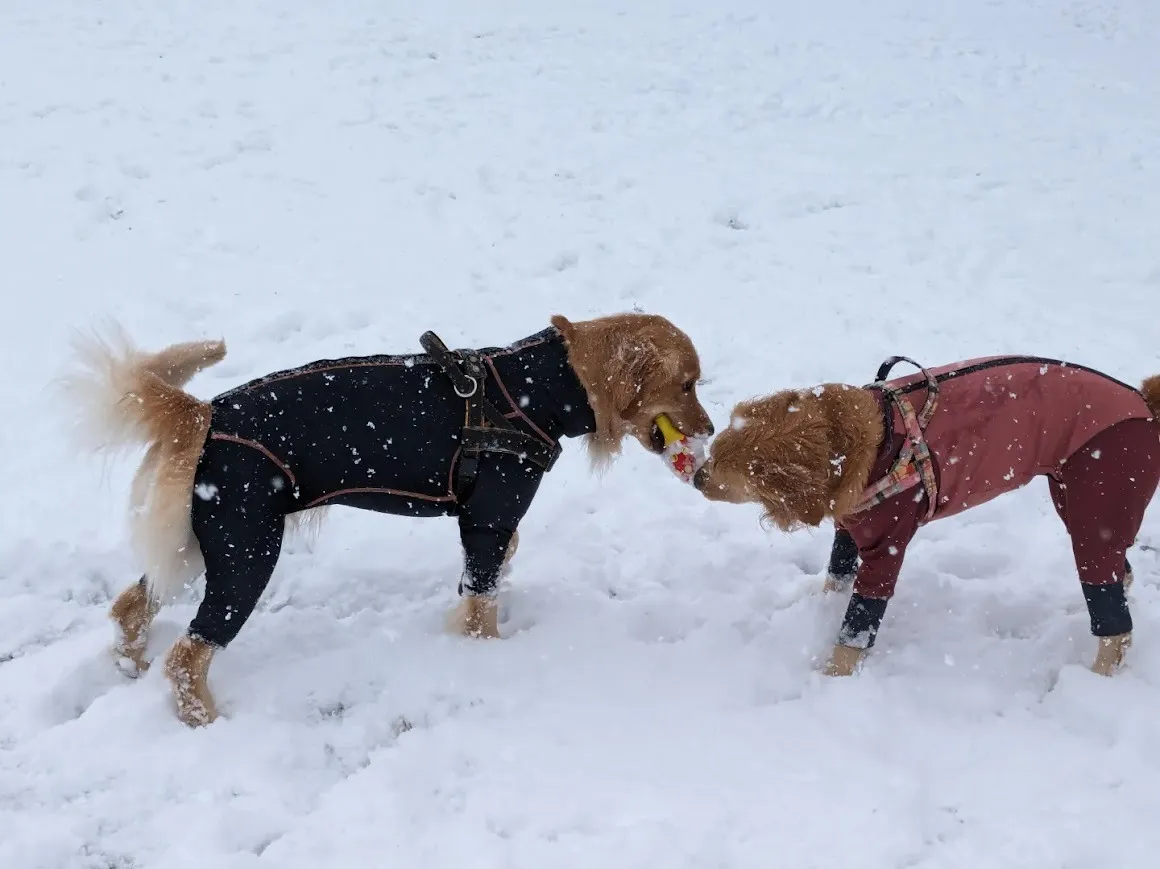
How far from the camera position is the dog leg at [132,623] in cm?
350

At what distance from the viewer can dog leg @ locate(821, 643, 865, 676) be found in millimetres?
3455

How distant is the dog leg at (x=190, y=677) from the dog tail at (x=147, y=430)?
0.96ft

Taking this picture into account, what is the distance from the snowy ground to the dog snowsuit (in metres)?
0.52

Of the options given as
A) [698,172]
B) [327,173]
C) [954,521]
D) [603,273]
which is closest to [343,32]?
[327,173]

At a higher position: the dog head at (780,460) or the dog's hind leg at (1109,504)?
the dog head at (780,460)

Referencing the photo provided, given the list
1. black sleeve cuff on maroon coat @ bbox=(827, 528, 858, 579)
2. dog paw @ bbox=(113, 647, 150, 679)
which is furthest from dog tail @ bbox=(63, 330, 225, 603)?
black sleeve cuff on maroon coat @ bbox=(827, 528, 858, 579)

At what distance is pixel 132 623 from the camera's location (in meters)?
3.50

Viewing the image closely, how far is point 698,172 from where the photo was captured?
8328 millimetres

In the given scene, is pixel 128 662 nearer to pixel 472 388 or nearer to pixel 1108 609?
pixel 472 388

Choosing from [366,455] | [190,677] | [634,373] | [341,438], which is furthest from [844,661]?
[190,677]

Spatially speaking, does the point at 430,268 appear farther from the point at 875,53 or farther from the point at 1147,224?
the point at 875,53

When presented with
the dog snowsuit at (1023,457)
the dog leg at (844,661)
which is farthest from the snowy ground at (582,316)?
the dog snowsuit at (1023,457)

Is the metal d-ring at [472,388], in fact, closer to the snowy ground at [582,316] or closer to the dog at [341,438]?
the dog at [341,438]

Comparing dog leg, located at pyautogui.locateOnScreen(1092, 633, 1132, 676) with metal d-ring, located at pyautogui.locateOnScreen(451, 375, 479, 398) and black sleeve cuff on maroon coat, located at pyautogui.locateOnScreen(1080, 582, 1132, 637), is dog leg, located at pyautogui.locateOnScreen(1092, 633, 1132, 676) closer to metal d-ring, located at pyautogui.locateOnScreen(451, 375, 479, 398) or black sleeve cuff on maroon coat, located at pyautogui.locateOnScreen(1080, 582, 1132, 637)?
black sleeve cuff on maroon coat, located at pyautogui.locateOnScreen(1080, 582, 1132, 637)
